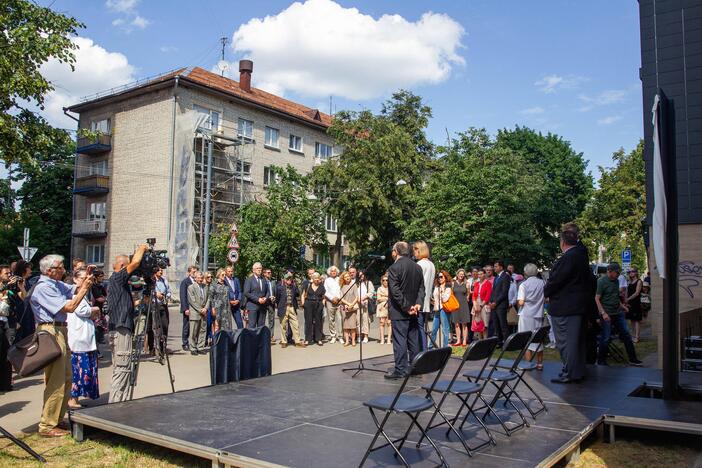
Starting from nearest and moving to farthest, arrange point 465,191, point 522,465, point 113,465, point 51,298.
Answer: point 522,465
point 113,465
point 51,298
point 465,191

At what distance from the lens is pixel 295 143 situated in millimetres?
42656

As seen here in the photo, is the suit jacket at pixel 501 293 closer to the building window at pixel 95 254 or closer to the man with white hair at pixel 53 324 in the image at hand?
the man with white hair at pixel 53 324

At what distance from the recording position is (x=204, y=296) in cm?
1348

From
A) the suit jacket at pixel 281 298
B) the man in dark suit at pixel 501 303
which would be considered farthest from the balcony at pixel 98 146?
the man in dark suit at pixel 501 303

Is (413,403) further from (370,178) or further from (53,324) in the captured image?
(370,178)

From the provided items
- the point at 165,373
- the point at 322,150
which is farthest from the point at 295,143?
the point at 165,373

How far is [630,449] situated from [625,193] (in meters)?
34.6

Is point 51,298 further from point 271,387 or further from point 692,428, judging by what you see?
point 692,428

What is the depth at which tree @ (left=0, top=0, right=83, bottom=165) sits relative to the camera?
1095 centimetres

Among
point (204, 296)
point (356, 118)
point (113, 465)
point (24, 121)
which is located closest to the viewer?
point (113, 465)

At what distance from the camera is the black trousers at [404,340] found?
861 centimetres

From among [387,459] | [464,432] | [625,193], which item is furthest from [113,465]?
[625,193]

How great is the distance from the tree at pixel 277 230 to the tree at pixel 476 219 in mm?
5147

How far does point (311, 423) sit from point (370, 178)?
27.3m
